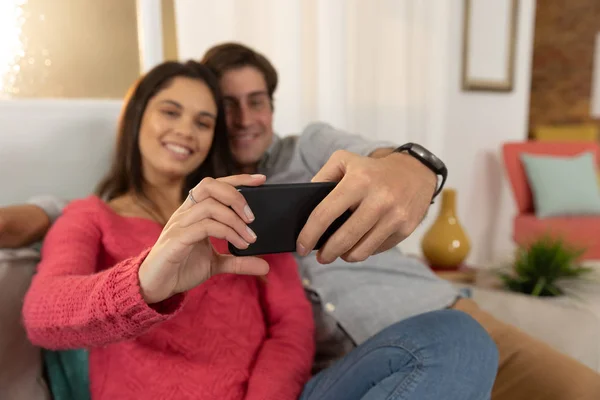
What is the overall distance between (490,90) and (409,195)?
2.18 m

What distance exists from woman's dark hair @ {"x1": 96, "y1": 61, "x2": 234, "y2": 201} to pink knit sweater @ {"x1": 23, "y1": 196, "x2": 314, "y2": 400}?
0.16 meters

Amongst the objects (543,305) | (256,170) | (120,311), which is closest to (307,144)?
(256,170)

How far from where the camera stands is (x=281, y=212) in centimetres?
57

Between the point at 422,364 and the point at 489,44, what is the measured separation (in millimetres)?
2265

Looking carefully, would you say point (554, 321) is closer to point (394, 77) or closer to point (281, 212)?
point (281, 212)

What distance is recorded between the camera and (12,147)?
996 mm

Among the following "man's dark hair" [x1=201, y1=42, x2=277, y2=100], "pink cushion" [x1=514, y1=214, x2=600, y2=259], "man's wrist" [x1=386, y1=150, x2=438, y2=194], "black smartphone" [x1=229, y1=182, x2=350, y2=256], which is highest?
"man's dark hair" [x1=201, y1=42, x2=277, y2=100]

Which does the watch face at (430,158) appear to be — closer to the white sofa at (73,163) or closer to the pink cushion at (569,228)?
the white sofa at (73,163)

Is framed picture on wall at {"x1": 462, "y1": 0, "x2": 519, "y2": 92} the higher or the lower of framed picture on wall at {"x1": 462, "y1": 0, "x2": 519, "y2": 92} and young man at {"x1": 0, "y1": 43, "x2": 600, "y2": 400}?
the higher

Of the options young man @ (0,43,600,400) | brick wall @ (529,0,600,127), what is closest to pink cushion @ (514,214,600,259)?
young man @ (0,43,600,400)

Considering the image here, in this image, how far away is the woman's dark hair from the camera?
975mm

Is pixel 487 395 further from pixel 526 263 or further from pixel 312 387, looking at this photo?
pixel 526 263

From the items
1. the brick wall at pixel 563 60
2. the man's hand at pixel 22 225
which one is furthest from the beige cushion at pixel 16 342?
the brick wall at pixel 563 60

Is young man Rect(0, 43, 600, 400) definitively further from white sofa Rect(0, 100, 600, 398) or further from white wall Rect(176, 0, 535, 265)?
white wall Rect(176, 0, 535, 265)
